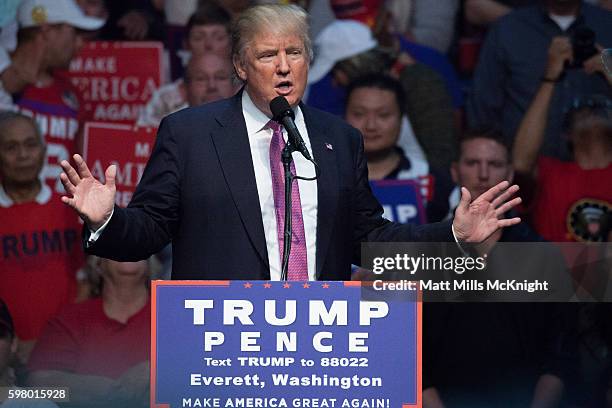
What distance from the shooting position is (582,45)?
535 centimetres

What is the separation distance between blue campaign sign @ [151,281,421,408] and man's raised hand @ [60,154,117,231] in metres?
0.26

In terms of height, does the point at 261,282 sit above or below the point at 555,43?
below

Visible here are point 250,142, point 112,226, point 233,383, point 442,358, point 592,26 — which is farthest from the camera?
point 592,26

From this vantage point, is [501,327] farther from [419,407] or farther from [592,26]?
[419,407]

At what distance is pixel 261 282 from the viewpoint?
8.78 ft

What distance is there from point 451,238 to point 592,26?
2.73m

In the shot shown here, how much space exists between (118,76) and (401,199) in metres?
1.46

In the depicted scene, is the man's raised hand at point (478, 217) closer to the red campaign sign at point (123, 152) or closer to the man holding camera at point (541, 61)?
the man holding camera at point (541, 61)

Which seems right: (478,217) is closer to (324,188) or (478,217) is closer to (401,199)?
(324,188)

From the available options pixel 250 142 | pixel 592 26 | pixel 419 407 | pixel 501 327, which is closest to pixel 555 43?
pixel 592 26

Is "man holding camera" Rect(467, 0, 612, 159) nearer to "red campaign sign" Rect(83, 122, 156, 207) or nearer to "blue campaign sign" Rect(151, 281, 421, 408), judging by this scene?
"red campaign sign" Rect(83, 122, 156, 207)

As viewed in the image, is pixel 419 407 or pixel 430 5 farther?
pixel 430 5

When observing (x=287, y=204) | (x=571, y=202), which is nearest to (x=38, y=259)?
(x=571, y=202)

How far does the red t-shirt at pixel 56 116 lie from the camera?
18.3 feet
